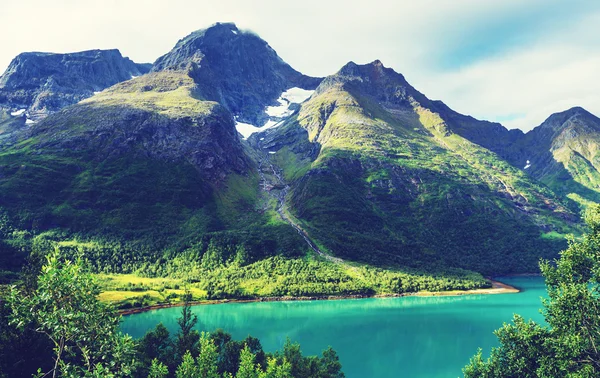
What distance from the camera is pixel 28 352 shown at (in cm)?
4006

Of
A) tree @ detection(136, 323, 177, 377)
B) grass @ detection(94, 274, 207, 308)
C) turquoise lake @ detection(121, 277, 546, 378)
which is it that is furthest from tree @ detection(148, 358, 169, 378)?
grass @ detection(94, 274, 207, 308)

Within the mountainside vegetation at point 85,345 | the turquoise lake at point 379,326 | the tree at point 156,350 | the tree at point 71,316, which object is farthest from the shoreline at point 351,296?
the tree at point 71,316

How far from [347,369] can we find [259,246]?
11599 cm

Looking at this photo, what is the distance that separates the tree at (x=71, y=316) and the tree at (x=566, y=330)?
116 ft

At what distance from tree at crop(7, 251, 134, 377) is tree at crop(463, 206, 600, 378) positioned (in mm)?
35416

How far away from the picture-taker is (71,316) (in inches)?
741

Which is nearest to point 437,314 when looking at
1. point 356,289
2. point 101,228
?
point 356,289

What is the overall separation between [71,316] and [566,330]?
40189 millimetres

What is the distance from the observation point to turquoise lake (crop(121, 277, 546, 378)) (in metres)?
83.2

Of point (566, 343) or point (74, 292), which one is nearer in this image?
point (74, 292)

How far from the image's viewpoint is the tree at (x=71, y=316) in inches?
738

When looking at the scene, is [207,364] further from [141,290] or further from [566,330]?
[141,290]

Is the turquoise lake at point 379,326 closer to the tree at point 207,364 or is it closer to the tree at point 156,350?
the tree at point 156,350

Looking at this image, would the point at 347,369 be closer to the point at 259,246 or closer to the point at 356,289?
the point at 356,289
